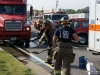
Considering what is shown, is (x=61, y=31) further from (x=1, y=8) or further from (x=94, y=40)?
(x=1, y=8)

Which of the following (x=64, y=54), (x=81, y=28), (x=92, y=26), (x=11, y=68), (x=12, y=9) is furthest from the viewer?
(x=81, y=28)

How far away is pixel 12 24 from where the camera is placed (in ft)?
60.0

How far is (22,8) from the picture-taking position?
19.6 meters

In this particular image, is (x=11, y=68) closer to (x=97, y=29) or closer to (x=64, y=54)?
(x=64, y=54)

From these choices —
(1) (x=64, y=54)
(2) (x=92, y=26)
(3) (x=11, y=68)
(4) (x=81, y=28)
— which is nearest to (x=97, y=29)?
(2) (x=92, y=26)

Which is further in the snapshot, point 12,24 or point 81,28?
point 81,28

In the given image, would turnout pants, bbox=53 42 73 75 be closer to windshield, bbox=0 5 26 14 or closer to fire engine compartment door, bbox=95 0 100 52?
fire engine compartment door, bbox=95 0 100 52

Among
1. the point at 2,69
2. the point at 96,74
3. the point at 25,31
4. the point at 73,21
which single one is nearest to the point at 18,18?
the point at 25,31

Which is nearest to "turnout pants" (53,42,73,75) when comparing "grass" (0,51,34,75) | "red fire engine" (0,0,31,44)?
"grass" (0,51,34,75)

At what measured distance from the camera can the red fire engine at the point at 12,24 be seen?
59.6 feet

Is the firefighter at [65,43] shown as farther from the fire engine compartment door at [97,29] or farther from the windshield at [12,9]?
the windshield at [12,9]

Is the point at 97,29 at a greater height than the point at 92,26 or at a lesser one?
lesser

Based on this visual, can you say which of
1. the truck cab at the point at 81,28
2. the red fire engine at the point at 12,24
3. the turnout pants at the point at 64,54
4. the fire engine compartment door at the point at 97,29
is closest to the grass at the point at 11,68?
the turnout pants at the point at 64,54

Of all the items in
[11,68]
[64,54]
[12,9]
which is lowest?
[11,68]
